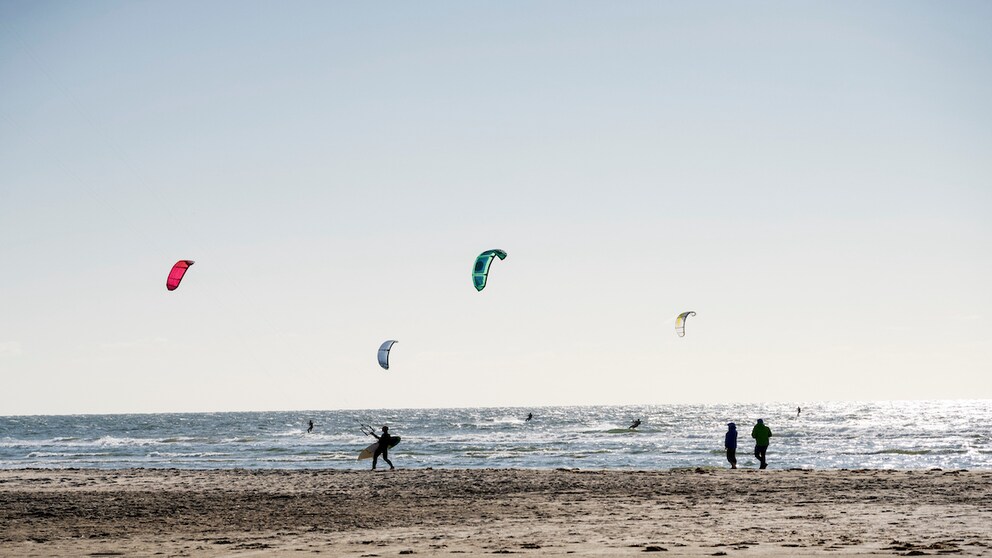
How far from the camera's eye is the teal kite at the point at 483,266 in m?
21.9

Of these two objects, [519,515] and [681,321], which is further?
[681,321]

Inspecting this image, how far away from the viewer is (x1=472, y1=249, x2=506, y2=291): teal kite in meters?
21.9

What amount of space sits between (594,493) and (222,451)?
2676cm

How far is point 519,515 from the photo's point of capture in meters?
11.5

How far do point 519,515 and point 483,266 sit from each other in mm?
11027

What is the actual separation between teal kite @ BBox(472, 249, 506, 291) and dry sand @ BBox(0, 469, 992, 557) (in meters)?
5.38

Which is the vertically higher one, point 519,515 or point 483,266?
point 483,266

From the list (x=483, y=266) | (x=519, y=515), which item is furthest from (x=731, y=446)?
(x=519, y=515)

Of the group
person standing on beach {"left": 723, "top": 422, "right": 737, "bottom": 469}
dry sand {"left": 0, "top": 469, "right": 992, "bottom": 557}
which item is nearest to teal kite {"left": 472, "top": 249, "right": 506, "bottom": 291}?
dry sand {"left": 0, "top": 469, "right": 992, "bottom": 557}

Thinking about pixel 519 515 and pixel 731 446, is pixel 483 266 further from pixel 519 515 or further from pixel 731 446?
pixel 519 515

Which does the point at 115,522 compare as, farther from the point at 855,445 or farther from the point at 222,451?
the point at 855,445

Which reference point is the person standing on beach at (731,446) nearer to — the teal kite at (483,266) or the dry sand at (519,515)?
the dry sand at (519,515)

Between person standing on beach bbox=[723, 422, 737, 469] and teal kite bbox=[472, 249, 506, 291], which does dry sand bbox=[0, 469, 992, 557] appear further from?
teal kite bbox=[472, 249, 506, 291]

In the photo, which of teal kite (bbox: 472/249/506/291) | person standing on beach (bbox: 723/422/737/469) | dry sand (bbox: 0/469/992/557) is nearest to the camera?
dry sand (bbox: 0/469/992/557)
